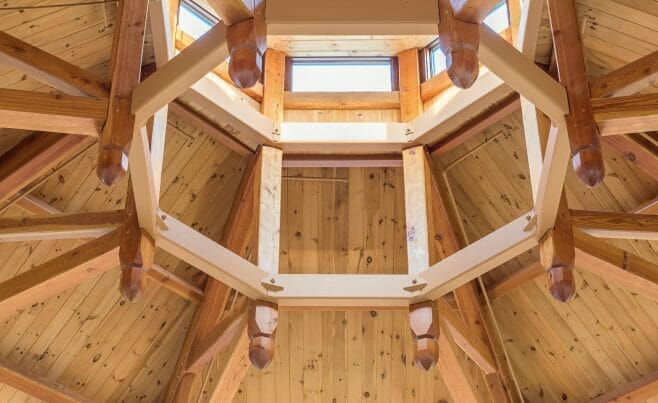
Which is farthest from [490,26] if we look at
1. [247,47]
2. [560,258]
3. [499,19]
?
[247,47]

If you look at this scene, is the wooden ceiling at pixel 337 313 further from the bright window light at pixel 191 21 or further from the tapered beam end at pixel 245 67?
the tapered beam end at pixel 245 67

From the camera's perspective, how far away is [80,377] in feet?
21.7

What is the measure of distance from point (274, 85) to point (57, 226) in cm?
215

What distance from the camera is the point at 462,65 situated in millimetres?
3404

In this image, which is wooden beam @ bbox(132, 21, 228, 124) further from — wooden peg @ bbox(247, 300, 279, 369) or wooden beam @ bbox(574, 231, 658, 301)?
wooden beam @ bbox(574, 231, 658, 301)

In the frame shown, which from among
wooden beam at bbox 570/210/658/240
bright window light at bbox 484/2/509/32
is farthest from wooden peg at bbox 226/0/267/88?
bright window light at bbox 484/2/509/32

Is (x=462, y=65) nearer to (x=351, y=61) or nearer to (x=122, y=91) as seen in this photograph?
(x=122, y=91)

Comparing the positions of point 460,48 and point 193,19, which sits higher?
point 193,19

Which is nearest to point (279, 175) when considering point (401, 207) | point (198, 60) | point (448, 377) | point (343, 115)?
point (343, 115)

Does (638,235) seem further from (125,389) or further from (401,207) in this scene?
(125,389)

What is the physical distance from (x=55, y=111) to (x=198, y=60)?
2.15 ft

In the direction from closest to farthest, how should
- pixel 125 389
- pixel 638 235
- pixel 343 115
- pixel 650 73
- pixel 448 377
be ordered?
pixel 650 73, pixel 638 235, pixel 448 377, pixel 343 115, pixel 125 389

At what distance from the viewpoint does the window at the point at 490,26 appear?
6055 mm

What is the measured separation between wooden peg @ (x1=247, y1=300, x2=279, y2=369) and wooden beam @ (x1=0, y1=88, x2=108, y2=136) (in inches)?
65.1
